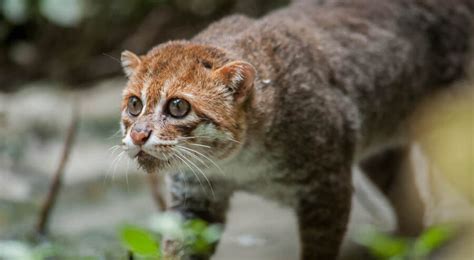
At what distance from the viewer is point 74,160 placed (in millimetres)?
9695

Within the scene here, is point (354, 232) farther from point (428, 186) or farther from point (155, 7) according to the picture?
point (155, 7)

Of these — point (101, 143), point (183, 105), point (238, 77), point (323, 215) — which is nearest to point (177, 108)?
point (183, 105)

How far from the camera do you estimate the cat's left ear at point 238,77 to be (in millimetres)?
5188

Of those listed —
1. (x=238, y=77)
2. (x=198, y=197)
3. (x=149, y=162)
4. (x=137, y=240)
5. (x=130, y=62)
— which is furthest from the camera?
(x=198, y=197)

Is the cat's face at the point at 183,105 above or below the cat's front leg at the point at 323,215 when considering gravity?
above

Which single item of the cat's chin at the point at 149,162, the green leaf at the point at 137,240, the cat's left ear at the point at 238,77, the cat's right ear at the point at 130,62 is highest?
the cat's right ear at the point at 130,62

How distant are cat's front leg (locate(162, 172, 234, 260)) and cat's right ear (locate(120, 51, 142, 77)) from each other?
846 mm

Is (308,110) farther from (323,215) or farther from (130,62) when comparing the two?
(130,62)

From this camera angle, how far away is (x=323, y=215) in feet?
19.0

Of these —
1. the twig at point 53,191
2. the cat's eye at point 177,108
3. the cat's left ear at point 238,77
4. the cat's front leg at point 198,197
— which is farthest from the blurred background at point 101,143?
the cat's left ear at point 238,77

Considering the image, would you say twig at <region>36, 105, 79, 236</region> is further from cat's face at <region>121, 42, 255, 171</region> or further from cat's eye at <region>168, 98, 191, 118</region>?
cat's eye at <region>168, 98, 191, 118</region>

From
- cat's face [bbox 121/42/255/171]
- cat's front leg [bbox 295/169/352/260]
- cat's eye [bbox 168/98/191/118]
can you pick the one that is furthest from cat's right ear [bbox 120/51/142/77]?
cat's front leg [bbox 295/169/352/260]

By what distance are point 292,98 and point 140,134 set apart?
137 centimetres

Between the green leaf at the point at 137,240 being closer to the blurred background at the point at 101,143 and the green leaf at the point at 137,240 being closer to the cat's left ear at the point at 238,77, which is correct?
the blurred background at the point at 101,143
